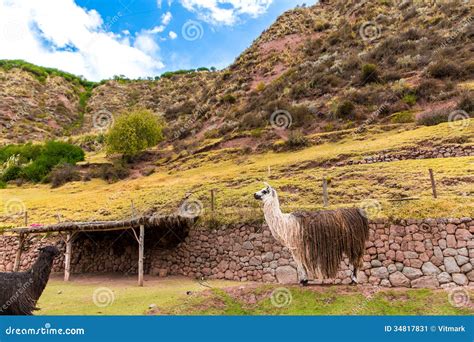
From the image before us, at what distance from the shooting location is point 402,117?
985 inches

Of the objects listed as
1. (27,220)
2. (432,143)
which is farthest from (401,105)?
(27,220)

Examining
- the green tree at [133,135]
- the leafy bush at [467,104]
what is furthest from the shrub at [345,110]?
the green tree at [133,135]

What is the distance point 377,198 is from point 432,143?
24.7ft

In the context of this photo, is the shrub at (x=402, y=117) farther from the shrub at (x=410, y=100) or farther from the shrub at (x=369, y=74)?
the shrub at (x=369, y=74)

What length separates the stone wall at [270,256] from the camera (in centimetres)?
1053

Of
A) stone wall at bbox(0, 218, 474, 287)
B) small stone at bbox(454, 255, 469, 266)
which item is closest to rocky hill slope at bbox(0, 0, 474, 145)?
stone wall at bbox(0, 218, 474, 287)

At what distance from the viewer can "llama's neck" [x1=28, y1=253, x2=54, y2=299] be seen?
7977 millimetres

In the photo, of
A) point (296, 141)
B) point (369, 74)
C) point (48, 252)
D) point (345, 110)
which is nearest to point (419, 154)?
point (296, 141)

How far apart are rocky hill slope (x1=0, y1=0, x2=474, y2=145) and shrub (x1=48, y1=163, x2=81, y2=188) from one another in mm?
12230

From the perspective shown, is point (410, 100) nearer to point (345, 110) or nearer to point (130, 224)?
point (345, 110)

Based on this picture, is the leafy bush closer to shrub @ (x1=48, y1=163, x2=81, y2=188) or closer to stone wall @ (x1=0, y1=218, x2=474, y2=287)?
stone wall @ (x1=0, y1=218, x2=474, y2=287)

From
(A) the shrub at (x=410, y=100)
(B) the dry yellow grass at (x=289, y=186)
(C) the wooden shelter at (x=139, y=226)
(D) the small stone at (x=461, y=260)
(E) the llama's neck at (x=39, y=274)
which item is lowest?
(D) the small stone at (x=461, y=260)

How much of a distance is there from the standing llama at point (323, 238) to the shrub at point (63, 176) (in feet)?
90.9

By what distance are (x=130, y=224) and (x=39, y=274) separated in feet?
17.8
